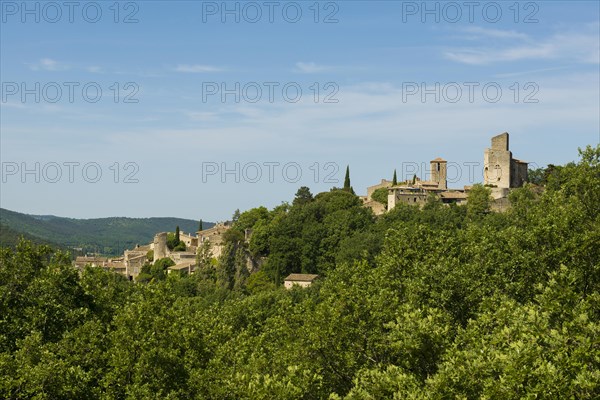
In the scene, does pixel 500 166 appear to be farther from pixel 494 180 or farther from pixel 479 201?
pixel 479 201

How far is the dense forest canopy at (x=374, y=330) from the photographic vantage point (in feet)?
60.6

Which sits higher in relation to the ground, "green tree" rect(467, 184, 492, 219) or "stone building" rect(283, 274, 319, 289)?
"green tree" rect(467, 184, 492, 219)

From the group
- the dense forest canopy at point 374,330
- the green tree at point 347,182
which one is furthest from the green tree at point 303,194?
the dense forest canopy at point 374,330

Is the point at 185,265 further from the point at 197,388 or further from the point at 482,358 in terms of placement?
the point at 482,358

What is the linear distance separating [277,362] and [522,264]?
1005 centimetres

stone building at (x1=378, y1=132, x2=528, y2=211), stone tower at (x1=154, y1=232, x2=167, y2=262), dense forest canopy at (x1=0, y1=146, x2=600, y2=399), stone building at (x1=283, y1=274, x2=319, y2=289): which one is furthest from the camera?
stone tower at (x1=154, y1=232, x2=167, y2=262)

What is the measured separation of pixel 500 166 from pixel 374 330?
71957 millimetres

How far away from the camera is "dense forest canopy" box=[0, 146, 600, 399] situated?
18.5 metres

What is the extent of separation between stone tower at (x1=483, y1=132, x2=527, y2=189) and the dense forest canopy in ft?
187

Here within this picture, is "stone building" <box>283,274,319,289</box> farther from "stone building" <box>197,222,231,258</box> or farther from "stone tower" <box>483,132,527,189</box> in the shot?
"stone tower" <box>483,132,527,189</box>

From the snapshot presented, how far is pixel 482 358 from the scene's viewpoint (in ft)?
60.7

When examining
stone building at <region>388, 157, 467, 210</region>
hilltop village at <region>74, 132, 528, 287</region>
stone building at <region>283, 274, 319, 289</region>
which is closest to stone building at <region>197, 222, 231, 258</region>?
hilltop village at <region>74, 132, 528, 287</region>

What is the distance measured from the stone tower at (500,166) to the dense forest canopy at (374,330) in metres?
57.1

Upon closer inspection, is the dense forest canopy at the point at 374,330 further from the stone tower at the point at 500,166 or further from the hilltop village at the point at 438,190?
the stone tower at the point at 500,166
